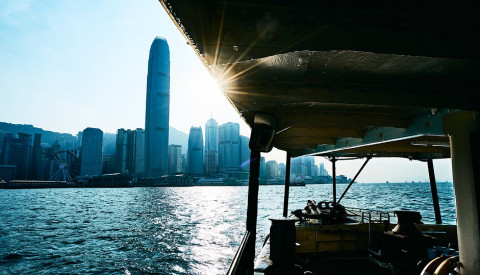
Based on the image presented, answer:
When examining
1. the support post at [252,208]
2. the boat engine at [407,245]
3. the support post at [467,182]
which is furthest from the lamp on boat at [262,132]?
the boat engine at [407,245]

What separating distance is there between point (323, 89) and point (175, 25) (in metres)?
2.51

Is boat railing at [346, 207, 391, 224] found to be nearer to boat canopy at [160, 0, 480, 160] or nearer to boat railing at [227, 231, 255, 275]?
boat canopy at [160, 0, 480, 160]

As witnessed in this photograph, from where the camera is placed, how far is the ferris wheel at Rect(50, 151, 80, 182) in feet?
623

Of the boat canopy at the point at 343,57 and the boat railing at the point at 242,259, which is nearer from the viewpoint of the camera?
the boat canopy at the point at 343,57

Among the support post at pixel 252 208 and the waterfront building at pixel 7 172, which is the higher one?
the support post at pixel 252 208

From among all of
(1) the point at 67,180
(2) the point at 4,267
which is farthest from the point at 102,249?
(1) the point at 67,180

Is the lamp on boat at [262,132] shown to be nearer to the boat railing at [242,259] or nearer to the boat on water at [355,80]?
the boat on water at [355,80]

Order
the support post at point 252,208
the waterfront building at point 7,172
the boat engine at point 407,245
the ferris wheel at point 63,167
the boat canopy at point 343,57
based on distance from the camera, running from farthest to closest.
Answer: the ferris wheel at point 63,167, the waterfront building at point 7,172, the boat engine at point 407,245, the support post at point 252,208, the boat canopy at point 343,57

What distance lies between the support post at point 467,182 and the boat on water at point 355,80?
0.02m

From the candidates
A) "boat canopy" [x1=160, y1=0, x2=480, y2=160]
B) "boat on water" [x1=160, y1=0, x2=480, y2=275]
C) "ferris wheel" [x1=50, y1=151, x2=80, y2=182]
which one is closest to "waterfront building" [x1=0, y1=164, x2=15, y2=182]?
"ferris wheel" [x1=50, y1=151, x2=80, y2=182]

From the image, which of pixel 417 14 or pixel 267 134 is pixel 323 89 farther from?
pixel 417 14

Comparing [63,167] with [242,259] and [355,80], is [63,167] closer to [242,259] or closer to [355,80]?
[242,259]

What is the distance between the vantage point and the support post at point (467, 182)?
14.0ft

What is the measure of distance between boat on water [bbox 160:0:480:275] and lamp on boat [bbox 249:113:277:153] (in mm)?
23
